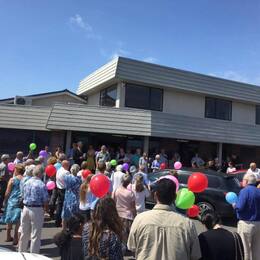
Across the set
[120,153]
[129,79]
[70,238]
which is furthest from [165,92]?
[70,238]

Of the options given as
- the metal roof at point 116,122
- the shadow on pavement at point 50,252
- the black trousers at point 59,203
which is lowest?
the shadow on pavement at point 50,252

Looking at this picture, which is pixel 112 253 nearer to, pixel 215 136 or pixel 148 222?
pixel 148 222

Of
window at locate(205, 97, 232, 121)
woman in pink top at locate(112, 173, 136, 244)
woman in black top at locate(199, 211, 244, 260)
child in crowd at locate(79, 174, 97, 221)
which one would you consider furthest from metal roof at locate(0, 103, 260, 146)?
woman in black top at locate(199, 211, 244, 260)

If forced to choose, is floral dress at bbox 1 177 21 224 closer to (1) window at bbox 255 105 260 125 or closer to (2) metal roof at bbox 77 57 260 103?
(2) metal roof at bbox 77 57 260 103

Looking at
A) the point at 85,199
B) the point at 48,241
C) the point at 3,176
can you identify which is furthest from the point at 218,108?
the point at 48,241

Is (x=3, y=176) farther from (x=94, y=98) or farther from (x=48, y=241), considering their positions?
(x=94, y=98)

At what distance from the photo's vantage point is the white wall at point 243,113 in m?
21.0

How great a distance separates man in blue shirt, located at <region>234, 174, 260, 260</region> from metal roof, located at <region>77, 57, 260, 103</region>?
37.5ft

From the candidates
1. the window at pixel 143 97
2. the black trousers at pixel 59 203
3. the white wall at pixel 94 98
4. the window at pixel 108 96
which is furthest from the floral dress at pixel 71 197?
the white wall at pixel 94 98

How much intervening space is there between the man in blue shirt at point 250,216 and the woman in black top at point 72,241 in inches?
128

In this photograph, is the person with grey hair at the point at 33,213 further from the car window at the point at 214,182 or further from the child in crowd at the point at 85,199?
the car window at the point at 214,182

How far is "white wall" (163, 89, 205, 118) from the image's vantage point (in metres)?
18.7

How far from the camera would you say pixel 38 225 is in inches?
257

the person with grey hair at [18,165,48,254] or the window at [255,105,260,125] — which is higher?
the window at [255,105,260,125]
